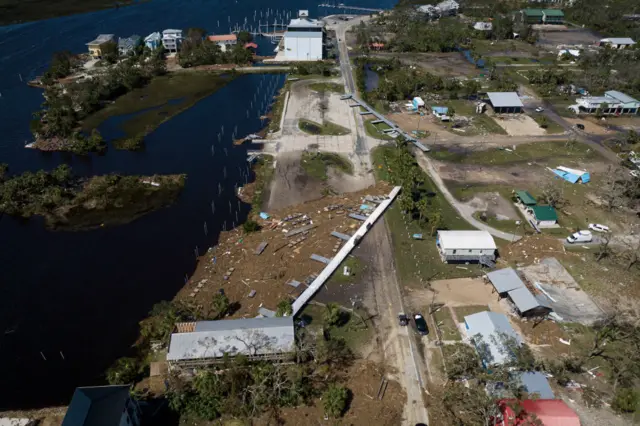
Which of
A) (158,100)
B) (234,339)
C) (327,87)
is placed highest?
(327,87)

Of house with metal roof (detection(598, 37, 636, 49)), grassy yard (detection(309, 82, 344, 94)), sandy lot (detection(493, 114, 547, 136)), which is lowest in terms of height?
sandy lot (detection(493, 114, 547, 136))

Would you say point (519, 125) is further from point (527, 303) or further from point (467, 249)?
point (527, 303)

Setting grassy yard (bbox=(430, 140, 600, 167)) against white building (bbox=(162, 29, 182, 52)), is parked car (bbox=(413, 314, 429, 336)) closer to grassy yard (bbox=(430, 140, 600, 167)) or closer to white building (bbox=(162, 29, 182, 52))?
grassy yard (bbox=(430, 140, 600, 167))

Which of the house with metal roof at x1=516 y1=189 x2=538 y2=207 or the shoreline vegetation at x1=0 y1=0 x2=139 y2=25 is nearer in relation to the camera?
the house with metal roof at x1=516 y1=189 x2=538 y2=207

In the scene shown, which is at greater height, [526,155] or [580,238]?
[526,155]

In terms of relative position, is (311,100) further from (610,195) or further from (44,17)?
(44,17)

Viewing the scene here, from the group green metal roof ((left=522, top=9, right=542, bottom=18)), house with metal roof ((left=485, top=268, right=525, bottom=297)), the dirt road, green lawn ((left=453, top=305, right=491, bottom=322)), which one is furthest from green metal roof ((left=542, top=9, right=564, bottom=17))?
green lawn ((left=453, top=305, right=491, bottom=322))

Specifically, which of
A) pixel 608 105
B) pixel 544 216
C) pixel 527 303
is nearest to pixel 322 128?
pixel 544 216

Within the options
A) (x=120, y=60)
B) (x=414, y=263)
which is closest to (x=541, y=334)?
(x=414, y=263)
